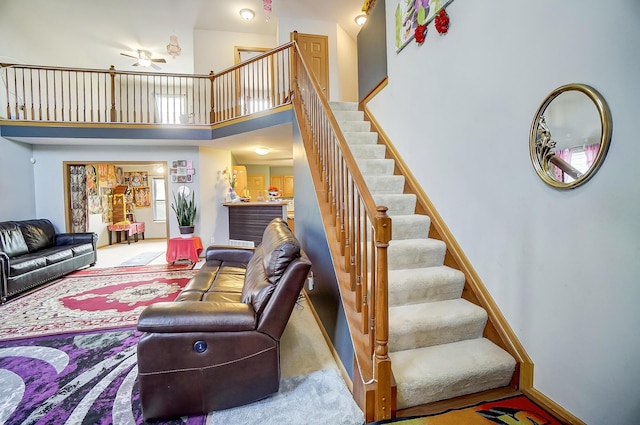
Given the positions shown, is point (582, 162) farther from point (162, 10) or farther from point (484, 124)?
point (162, 10)

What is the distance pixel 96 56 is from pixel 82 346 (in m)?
7.09

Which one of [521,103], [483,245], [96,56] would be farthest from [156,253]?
[521,103]

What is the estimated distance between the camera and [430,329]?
1.73m

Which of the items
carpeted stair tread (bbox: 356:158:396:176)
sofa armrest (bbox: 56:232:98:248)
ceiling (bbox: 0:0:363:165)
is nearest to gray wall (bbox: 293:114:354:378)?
carpeted stair tread (bbox: 356:158:396:176)

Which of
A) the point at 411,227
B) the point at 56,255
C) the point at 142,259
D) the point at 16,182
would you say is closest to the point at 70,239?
the point at 56,255

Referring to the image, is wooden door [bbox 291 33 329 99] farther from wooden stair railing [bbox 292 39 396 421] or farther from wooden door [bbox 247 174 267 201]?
wooden door [bbox 247 174 267 201]

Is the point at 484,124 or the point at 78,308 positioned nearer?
the point at 484,124

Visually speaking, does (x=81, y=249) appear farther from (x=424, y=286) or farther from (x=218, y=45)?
(x=424, y=286)

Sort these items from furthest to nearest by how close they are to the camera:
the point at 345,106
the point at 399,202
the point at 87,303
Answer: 1. the point at 345,106
2. the point at 87,303
3. the point at 399,202

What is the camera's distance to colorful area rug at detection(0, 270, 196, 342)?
2.63 meters

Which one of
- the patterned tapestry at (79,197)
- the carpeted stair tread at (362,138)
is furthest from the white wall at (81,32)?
the carpeted stair tread at (362,138)

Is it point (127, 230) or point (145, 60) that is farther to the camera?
point (127, 230)

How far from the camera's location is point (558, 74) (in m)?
1.43

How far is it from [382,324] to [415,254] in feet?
3.21
